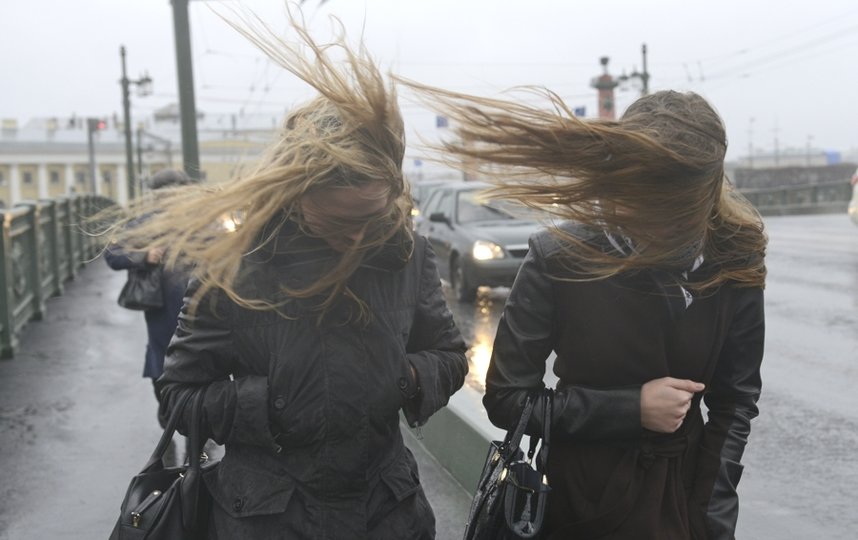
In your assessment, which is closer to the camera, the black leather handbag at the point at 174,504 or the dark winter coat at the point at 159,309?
the black leather handbag at the point at 174,504

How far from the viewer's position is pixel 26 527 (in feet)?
16.6

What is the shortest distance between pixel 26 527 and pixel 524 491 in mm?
3602

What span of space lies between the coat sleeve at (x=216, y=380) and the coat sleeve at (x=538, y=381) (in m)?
0.54

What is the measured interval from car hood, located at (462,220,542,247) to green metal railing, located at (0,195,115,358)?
4.68 m

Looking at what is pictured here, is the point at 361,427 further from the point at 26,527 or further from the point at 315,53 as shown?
the point at 26,527

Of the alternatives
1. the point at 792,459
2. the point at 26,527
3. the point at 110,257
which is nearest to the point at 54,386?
the point at 110,257

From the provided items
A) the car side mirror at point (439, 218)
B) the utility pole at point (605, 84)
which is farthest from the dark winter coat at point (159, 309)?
the utility pole at point (605, 84)

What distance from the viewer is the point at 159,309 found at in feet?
20.0

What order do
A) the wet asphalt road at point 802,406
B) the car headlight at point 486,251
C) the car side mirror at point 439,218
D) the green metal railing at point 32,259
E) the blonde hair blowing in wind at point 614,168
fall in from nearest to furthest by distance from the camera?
the blonde hair blowing in wind at point 614,168 → the wet asphalt road at point 802,406 → the green metal railing at point 32,259 → the car headlight at point 486,251 → the car side mirror at point 439,218

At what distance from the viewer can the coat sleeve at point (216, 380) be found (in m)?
2.28

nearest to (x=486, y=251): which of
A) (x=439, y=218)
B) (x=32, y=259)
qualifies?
(x=439, y=218)

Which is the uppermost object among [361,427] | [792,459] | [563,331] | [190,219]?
[190,219]

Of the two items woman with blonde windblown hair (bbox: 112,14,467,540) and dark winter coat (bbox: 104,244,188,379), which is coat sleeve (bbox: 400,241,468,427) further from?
dark winter coat (bbox: 104,244,188,379)

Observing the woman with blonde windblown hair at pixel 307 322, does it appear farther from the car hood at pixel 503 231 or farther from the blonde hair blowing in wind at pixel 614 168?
the car hood at pixel 503 231
